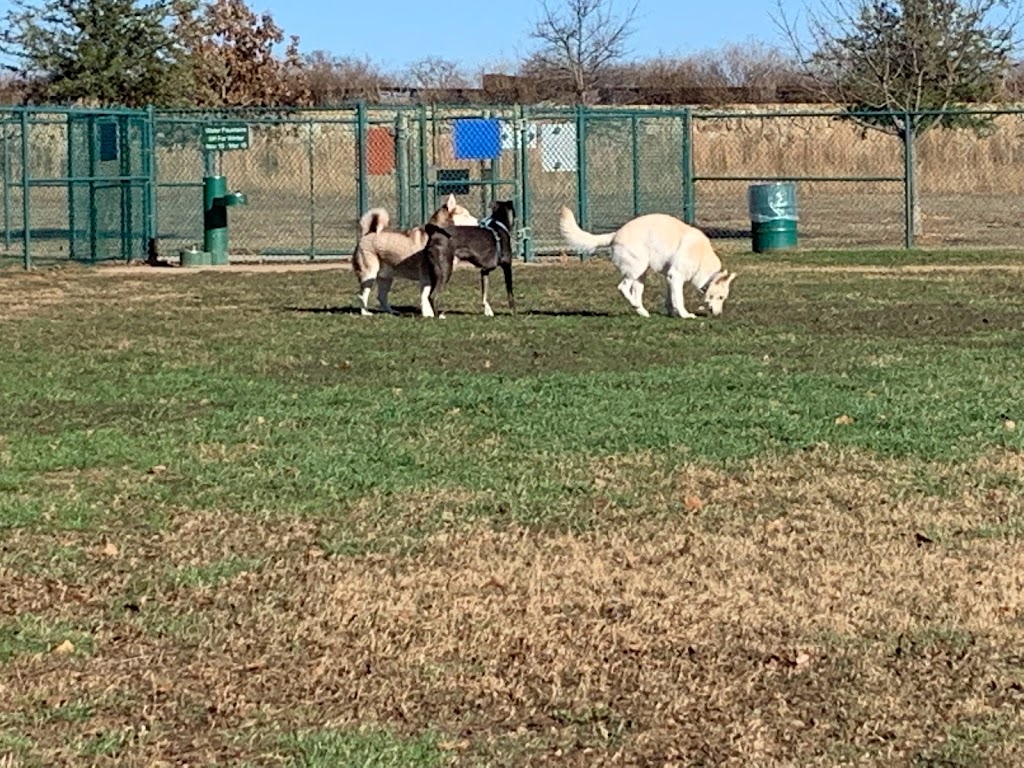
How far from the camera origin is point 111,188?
27172mm

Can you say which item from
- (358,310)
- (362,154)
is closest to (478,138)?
(362,154)

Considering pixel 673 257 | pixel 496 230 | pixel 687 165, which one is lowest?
pixel 673 257

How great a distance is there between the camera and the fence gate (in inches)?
1053

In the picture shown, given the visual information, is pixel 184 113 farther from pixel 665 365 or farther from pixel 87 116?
pixel 665 365

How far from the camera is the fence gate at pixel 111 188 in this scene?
26.8 metres

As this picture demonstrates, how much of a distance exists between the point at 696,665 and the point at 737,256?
21364mm

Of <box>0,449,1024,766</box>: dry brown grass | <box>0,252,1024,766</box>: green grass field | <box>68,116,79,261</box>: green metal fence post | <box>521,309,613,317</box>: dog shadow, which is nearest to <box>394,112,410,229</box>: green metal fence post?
<box>68,116,79,261</box>: green metal fence post

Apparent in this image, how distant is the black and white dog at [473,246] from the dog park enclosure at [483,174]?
8.32 metres

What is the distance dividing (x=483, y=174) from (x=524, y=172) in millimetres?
1446

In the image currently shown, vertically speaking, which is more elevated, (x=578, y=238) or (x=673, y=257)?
(x=578, y=238)

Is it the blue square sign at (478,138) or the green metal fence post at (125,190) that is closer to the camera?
the blue square sign at (478,138)

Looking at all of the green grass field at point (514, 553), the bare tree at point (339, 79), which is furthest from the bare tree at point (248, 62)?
the green grass field at point (514, 553)

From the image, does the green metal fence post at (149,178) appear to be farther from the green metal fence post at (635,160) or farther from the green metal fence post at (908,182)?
the green metal fence post at (908,182)

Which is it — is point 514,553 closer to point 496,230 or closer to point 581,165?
point 496,230
